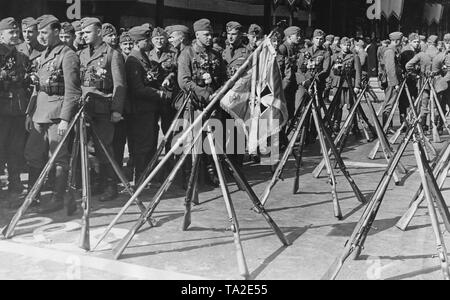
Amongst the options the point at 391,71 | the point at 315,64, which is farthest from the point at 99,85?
the point at 391,71

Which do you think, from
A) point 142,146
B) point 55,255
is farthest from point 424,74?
point 55,255

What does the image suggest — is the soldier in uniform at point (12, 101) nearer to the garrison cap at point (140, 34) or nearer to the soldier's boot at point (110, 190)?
the soldier's boot at point (110, 190)

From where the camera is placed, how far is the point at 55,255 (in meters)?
5.45

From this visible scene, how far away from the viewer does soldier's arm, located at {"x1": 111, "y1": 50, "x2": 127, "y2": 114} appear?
733cm

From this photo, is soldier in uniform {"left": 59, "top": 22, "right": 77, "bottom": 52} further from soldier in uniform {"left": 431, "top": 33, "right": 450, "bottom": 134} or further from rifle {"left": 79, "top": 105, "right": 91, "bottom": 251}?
soldier in uniform {"left": 431, "top": 33, "right": 450, "bottom": 134}

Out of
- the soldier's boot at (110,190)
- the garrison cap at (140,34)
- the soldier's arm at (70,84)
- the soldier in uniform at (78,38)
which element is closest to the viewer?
the soldier's arm at (70,84)

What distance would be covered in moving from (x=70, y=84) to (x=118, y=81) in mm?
739

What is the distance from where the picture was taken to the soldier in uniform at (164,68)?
8.38 metres

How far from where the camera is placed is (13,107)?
7516mm

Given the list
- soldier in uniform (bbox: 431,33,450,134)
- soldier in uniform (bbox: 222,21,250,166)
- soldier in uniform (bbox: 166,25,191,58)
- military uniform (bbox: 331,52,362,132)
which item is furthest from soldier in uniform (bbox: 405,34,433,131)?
soldier in uniform (bbox: 166,25,191,58)

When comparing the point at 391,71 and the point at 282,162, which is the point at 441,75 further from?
the point at 282,162

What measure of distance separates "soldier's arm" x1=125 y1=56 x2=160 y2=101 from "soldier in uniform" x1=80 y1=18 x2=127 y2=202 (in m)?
0.50

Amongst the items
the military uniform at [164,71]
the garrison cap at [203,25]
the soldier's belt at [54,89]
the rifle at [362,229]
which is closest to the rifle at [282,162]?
the garrison cap at [203,25]

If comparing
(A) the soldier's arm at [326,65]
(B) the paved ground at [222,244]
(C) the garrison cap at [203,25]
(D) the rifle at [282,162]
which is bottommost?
(B) the paved ground at [222,244]
